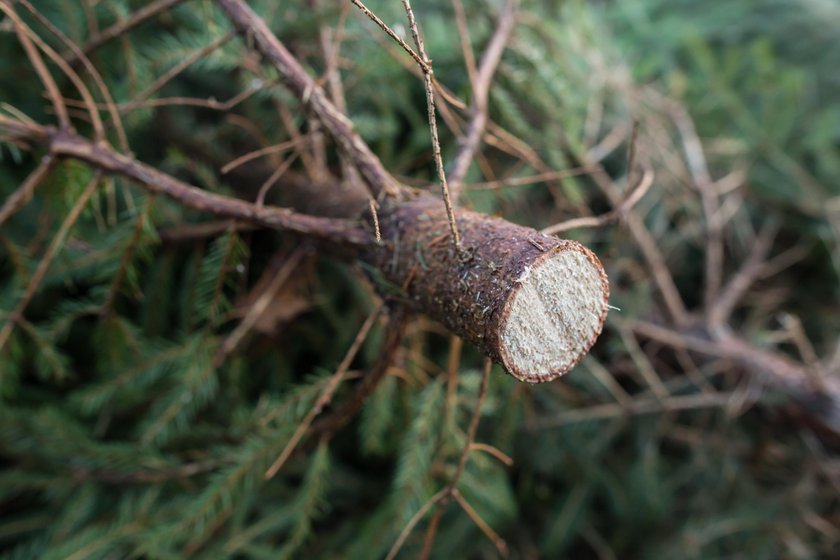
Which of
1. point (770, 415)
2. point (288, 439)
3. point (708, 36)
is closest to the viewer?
point (288, 439)

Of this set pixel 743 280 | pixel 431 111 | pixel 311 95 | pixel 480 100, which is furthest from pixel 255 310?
pixel 743 280

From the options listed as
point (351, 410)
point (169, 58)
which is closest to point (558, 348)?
point (351, 410)

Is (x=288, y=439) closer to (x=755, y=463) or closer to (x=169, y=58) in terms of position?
(x=169, y=58)

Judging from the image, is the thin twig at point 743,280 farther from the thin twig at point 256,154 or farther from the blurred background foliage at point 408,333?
the thin twig at point 256,154

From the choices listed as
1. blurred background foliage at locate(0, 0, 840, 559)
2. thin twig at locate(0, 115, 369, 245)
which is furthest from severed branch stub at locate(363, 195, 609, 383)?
blurred background foliage at locate(0, 0, 840, 559)

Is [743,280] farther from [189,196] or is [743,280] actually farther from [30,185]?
[30,185]

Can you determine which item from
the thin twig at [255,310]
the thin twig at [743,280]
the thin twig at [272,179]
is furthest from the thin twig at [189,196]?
the thin twig at [743,280]
